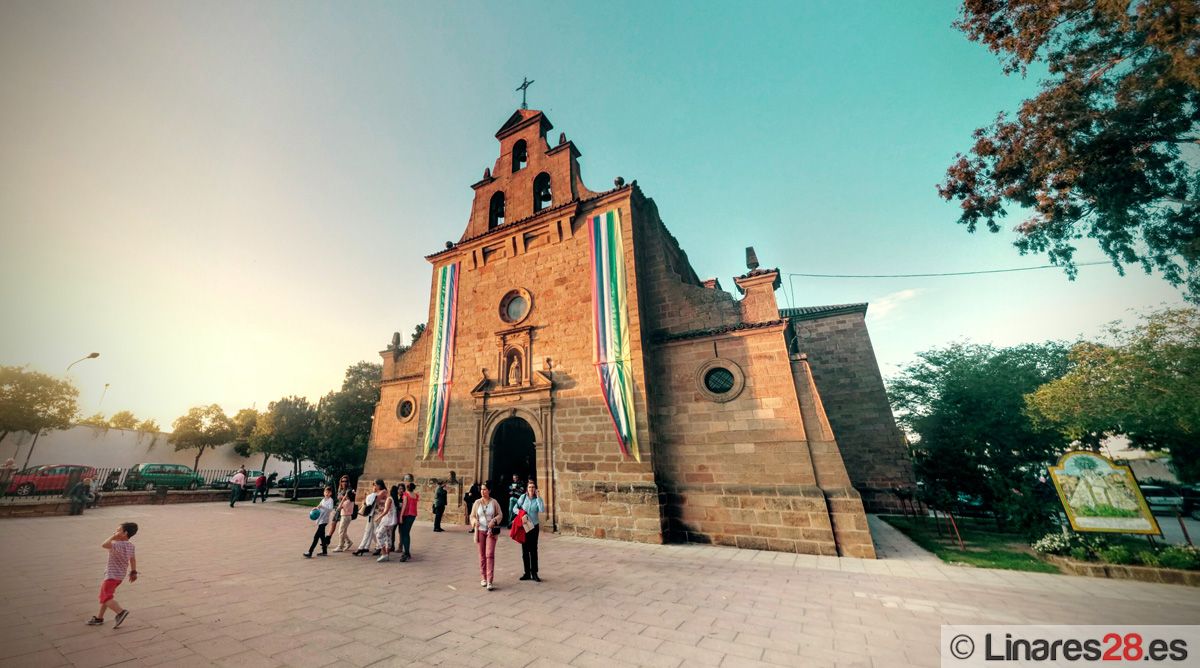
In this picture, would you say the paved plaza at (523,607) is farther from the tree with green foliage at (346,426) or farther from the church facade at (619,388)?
the tree with green foliage at (346,426)

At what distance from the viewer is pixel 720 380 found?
40.5ft

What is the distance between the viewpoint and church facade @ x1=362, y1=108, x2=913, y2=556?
35.8 ft

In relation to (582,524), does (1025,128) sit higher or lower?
higher

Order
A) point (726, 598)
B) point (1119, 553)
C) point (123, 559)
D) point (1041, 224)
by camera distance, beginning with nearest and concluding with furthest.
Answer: point (123, 559), point (726, 598), point (1119, 553), point (1041, 224)

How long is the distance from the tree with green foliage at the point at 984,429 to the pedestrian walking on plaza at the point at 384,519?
15124 mm

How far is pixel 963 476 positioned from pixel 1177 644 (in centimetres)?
901

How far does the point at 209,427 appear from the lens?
36.8 metres

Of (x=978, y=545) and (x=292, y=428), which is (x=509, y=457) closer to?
(x=978, y=545)

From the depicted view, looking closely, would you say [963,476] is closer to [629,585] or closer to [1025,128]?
[1025,128]

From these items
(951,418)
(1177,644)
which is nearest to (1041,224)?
(1177,644)

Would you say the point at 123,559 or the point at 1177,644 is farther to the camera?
the point at 123,559

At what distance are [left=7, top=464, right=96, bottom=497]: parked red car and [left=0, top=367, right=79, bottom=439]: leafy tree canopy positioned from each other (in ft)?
17.7

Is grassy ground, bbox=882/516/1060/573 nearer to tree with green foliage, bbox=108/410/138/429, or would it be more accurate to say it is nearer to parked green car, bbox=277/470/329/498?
parked green car, bbox=277/470/329/498

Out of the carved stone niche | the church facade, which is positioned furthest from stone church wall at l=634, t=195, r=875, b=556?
the carved stone niche
